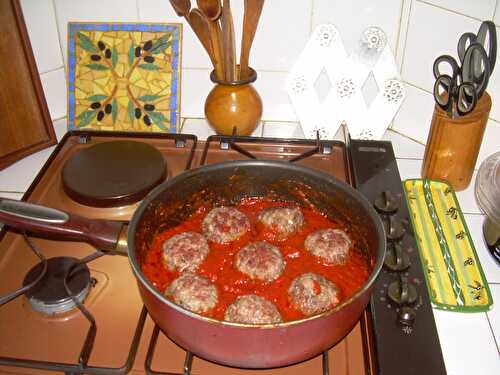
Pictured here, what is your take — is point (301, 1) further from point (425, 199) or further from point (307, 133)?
point (425, 199)

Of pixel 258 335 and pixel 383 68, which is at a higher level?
pixel 383 68

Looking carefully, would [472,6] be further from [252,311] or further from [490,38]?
[252,311]

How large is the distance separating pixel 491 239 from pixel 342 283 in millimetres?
366

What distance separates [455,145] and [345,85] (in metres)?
0.36

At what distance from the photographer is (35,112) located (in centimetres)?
144

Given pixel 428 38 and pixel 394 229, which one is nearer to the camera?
pixel 394 229

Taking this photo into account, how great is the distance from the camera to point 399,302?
93 centimetres

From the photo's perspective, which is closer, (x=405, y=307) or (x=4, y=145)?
(x=405, y=307)

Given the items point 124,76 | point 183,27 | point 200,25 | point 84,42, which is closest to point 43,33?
point 84,42

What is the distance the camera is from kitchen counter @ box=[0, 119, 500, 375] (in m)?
0.95

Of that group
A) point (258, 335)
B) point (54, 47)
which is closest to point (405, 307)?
point (258, 335)

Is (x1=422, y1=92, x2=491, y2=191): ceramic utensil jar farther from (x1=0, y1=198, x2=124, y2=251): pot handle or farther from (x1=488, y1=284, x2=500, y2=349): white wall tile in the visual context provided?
Answer: (x1=0, y1=198, x2=124, y2=251): pot handle

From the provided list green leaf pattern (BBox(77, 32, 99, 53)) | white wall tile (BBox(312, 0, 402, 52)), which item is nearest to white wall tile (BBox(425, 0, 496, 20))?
white wall tile (BBox(312, 0, 402, 52))

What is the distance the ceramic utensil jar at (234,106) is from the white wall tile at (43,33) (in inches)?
20.9
